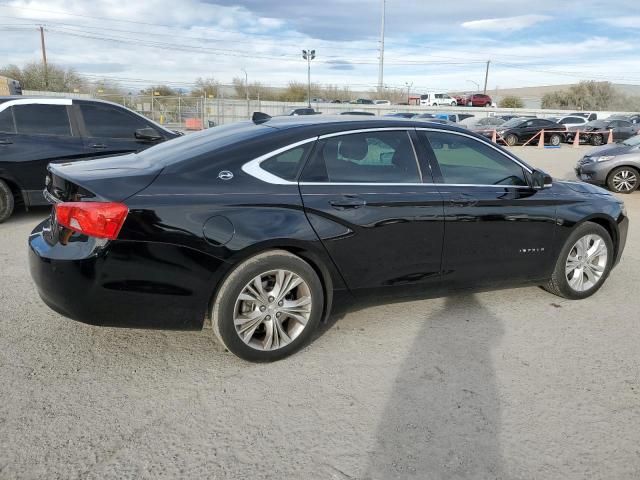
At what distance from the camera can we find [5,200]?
6.95m

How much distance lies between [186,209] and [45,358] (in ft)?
4.65

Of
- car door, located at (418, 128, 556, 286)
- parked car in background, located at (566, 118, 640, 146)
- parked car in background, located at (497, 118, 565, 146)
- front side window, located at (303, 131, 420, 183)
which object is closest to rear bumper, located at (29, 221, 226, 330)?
front side window, located at (303, 131, 420, 183)

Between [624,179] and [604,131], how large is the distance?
22.5 m

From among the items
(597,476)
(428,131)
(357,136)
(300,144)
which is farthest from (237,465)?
(428,131)

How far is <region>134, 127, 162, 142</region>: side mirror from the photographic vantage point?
7.51 meters

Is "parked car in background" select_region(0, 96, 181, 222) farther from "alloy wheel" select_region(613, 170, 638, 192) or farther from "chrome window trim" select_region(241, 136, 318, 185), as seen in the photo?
"alloy wheel" select_region(613, 170, 638, 192)

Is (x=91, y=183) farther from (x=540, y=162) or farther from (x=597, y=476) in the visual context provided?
(x=540, y=162)

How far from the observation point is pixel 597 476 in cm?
249

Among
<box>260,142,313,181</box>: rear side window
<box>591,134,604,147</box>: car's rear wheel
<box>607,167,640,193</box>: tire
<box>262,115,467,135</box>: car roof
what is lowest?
<box>591,134,604,147</box>: car's rear wheel

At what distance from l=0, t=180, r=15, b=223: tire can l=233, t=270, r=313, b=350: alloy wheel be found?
5159mm

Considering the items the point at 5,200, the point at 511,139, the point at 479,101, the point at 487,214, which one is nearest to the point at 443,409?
the point at 487,214

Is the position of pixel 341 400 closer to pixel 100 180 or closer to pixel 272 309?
pixel 272 309

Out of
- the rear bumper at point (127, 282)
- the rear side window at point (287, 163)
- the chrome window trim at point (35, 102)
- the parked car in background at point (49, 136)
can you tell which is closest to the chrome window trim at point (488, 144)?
the rear side window at point (287, 163)

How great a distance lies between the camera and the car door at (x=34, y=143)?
22.6 feet
